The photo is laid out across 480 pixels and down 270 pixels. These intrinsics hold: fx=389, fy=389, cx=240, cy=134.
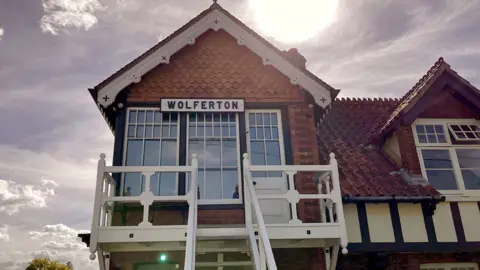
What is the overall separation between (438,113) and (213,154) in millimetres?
5994

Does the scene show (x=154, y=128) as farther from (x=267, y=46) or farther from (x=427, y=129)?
(x=427, y=129)

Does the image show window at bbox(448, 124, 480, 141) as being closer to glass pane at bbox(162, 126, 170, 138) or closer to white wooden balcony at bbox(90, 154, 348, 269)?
white wooden balcony at bbox(90, 154, 348, 269)

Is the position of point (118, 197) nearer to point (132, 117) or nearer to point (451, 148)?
point (132, 117)

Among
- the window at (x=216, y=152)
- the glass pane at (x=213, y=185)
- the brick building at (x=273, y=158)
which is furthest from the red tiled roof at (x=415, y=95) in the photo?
the glass pane at (x=213, y=185)

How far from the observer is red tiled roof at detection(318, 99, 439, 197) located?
29.1ft

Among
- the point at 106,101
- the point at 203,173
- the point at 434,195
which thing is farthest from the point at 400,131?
the point at 106,101

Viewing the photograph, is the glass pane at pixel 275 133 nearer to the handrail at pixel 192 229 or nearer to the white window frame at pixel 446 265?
the handrail at pixel 192 229

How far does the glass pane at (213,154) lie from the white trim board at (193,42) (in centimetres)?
234

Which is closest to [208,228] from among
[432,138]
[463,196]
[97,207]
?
[97,207]

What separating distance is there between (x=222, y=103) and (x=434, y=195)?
209 inches

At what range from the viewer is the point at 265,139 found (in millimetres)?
9477

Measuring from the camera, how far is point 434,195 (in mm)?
8727

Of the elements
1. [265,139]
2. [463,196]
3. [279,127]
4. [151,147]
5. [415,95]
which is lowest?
[463,196]

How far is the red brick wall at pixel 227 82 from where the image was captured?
9.50 metres
